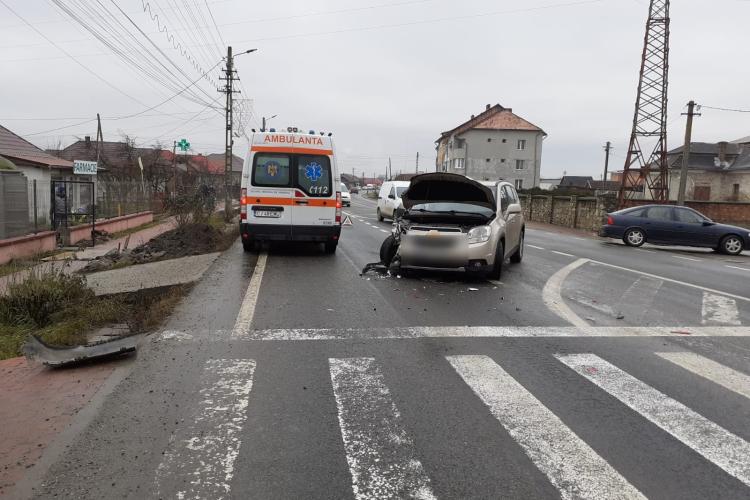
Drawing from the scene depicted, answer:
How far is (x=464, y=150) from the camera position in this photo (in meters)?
72.5

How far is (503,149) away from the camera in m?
72.1

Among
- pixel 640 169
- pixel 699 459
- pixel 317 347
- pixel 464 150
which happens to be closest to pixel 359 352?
pixel 317 347

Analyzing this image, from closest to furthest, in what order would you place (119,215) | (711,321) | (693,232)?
(711,321) < (693,232) < (119,215)

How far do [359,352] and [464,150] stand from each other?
69008mm

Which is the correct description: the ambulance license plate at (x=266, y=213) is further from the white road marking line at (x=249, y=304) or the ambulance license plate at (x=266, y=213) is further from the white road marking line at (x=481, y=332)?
the white road marking line at (x=481, y=332)

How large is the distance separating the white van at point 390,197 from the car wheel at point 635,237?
8.98m

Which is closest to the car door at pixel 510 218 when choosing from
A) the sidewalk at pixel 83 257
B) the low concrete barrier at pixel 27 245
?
the sidewalk at pixel 83 257

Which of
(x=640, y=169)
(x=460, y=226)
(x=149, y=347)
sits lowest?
(x=149, y=347)

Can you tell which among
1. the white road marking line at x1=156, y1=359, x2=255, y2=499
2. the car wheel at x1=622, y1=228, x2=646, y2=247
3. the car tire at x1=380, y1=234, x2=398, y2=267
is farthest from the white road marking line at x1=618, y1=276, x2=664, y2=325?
the car wheel at x1=622, y1=228, x2=646, y2=247

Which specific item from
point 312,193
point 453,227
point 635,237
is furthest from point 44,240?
point 635,237

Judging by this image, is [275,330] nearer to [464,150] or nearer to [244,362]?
[244,362]

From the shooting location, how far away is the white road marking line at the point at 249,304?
664 centimetres

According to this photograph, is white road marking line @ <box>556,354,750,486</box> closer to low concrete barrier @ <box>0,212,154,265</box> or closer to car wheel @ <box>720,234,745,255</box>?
low concrete barrier @ <box>0,212,154,265</box>

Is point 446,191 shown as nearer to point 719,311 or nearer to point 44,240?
point 719,311
